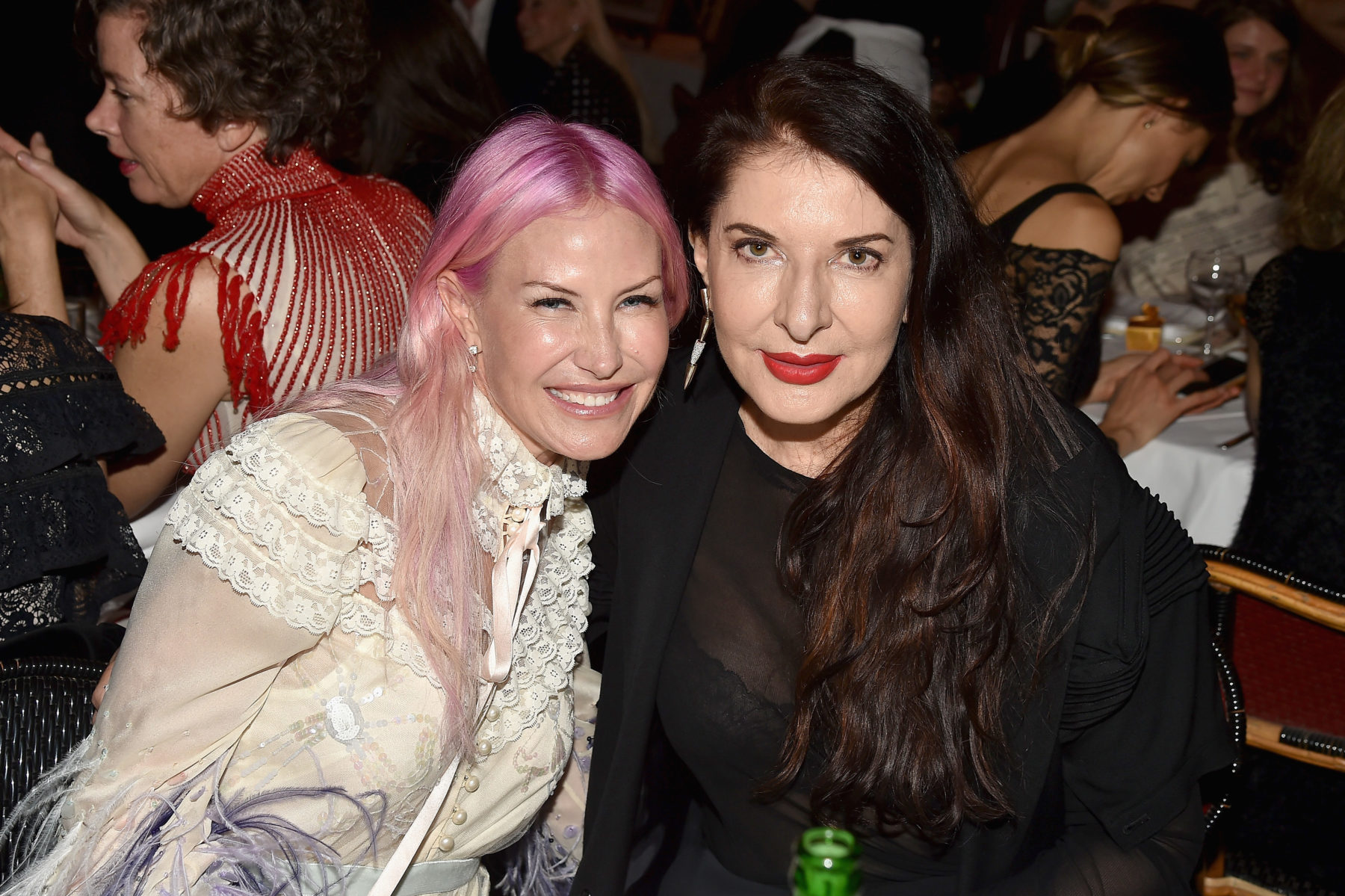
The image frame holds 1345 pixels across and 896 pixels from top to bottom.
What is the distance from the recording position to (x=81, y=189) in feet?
7.52

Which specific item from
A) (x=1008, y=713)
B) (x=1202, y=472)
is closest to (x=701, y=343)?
(x=1008, y=713)

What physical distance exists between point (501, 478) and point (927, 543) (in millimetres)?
624

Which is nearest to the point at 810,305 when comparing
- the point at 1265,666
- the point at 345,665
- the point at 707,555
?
the point at 707,555

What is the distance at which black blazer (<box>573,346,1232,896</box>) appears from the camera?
5.04 feet

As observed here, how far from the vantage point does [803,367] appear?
58.6 inches

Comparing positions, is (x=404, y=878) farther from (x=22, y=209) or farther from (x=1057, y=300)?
(x=1057, y=300)

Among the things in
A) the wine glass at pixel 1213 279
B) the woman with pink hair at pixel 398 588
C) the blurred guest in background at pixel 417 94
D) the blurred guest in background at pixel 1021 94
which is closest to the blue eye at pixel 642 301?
the woman with pink hair at pixel 398 588

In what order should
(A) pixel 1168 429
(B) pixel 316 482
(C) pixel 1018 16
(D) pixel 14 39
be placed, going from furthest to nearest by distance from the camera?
(C) pixel 1018 16, (D) pixel 14 39, (A) pixel 1168 429, (B) pixel 316 482

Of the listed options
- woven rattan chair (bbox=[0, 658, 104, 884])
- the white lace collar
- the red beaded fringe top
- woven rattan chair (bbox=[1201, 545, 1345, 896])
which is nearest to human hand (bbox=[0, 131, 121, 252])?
the red beaded fringe top

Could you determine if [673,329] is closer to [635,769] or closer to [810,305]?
[810,305]

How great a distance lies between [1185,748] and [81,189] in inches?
92.7

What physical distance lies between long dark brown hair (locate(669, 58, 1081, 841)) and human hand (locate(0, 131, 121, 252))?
4.72 feet

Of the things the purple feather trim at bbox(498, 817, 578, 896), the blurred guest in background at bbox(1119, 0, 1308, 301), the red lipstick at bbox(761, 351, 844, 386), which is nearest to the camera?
the red lipstick at bbox(761, 351, 844, 386)

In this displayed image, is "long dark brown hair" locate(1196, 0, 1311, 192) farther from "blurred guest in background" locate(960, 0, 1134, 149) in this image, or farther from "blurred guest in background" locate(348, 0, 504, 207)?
"blurred guest in background" locate(348, 0, 504, 207)
